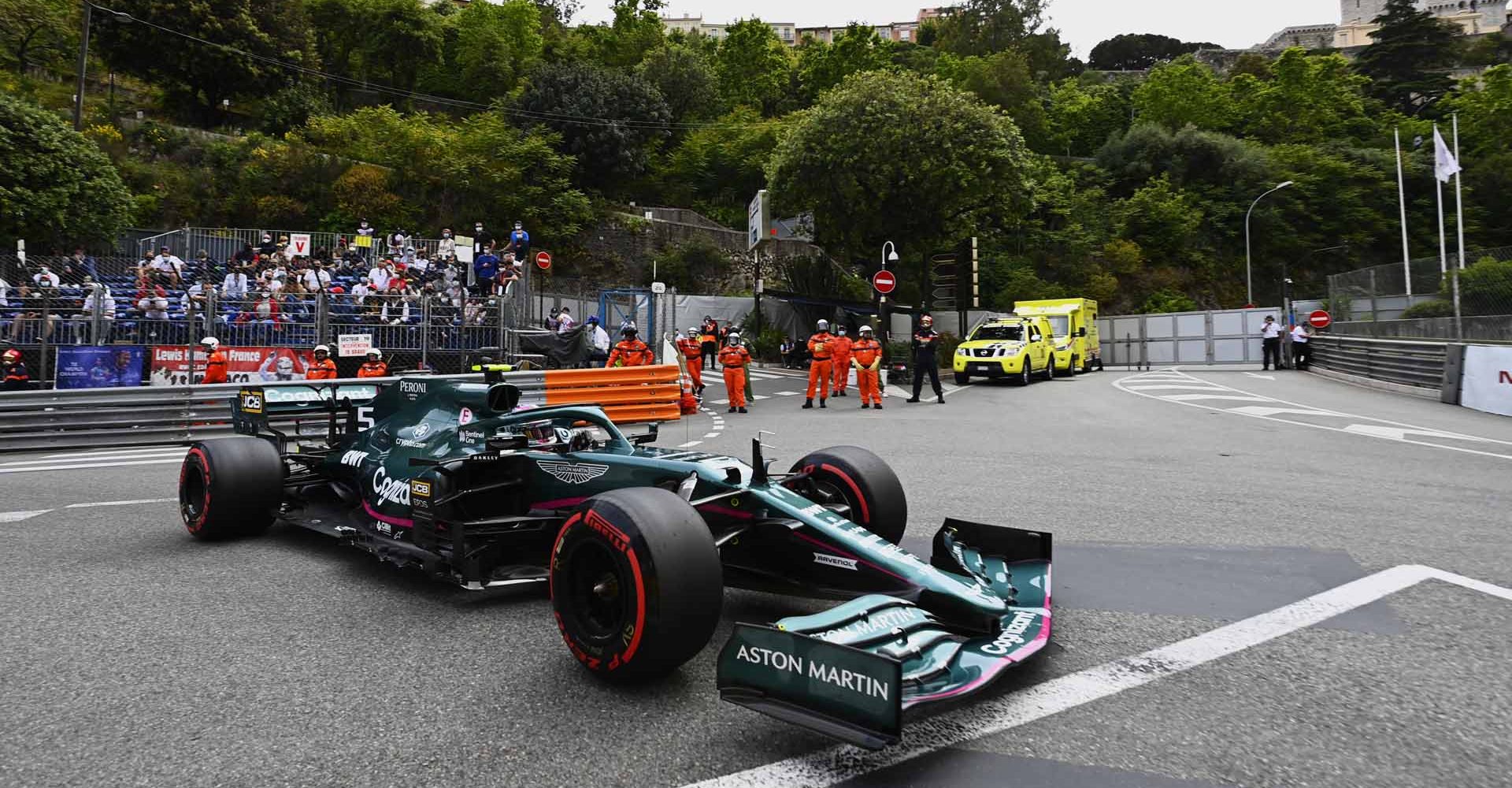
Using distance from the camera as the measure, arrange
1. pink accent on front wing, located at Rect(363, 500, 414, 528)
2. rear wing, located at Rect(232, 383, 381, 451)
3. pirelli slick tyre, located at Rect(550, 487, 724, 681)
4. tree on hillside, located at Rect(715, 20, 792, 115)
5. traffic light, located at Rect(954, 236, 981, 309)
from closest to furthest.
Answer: pirelli slick tyre, located at Rect(550, 487, 724, 681) < pink accent on front wing, located at Rect(363, 500, 414, 528) < rear wing, located at Rect(232, 383, 381, 451) < traffic light, located at Rect(954, 236, 981, 309) < tree on hillside, located at Rect(715, 20, 792, 115)

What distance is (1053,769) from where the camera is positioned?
9.01ft

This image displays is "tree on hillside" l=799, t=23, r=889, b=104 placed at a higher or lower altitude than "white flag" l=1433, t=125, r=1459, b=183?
higher

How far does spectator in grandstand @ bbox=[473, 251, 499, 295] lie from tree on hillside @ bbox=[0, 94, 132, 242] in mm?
10844

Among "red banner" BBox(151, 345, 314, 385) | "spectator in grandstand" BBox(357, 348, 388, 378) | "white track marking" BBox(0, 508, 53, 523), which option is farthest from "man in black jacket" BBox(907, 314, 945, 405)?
"white track marking" BBox(0, 508, 53, 523)

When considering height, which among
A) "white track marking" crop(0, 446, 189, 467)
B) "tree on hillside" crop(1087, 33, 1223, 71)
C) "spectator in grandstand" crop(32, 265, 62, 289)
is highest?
"tree on hillside" crop(1087, 33, 1223, 71)

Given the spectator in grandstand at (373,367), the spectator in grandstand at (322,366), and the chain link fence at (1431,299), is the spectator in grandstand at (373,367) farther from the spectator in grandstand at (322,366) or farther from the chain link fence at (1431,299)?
the chain link fence at (1431,299)

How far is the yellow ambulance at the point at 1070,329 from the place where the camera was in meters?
27.1

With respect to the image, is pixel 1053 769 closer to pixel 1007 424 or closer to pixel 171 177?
pixel 1007 424

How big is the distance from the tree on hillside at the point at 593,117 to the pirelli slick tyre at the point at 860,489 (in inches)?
1811

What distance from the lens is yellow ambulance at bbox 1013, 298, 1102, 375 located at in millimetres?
27109

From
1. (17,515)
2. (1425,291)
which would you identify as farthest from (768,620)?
(1425,291)

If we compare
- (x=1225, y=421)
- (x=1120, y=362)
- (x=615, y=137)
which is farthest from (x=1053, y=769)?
(x=615, y=137)

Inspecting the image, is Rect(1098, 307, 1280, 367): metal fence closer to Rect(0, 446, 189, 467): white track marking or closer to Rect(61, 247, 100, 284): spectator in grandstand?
Rect(0, 446, 189, 467): white track marking

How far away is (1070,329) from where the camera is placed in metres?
27.9
